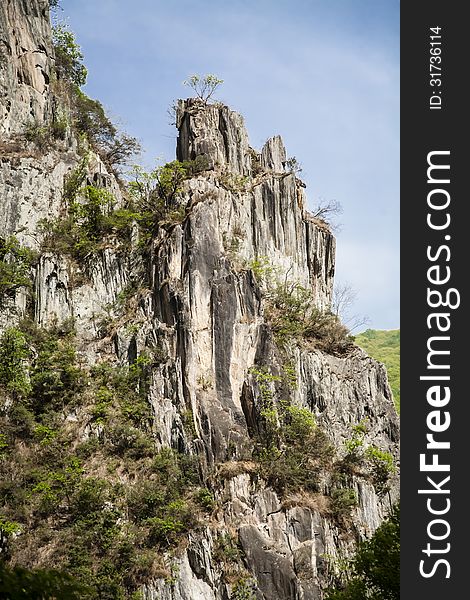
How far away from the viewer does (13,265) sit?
22812 mm

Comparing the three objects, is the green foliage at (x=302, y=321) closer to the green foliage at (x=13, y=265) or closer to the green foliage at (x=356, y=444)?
the green foliage at (x=356, y=444)

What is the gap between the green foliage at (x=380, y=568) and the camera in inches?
488

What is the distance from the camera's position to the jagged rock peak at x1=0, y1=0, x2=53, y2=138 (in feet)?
85.9

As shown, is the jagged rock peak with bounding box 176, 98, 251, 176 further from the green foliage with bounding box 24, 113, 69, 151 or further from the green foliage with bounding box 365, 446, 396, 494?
the green foliage with bounding box 365, 446, 396, 494

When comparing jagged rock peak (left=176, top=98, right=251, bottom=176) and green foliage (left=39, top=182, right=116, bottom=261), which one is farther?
jagged rock peak (left=176, top=98, right=251, bottom=176)

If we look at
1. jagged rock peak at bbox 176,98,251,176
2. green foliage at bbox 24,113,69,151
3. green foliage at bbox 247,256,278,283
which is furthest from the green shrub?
green foliage at bbox 24,113,69,151

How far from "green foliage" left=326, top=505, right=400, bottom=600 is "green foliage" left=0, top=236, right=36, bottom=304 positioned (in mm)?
15018

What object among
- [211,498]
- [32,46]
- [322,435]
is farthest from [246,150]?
[211,498]

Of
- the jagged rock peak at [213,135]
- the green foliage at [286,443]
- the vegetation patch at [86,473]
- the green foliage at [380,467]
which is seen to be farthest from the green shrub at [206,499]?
the jagged rock peak at [213,135]

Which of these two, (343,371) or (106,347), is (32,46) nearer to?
(106,347)

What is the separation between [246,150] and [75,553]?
59.5 feet

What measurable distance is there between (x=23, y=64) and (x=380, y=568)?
24.6 metres

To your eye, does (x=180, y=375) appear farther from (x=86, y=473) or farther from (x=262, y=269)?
(x=262, y=269)

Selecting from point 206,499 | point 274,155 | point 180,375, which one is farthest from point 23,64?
point 206,499
